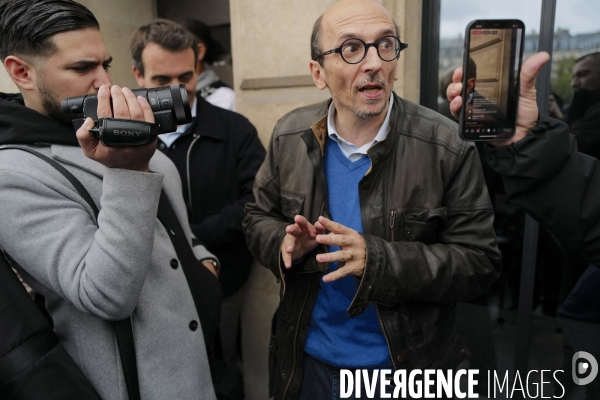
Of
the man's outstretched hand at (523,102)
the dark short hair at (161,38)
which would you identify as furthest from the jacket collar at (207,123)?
the man's outstretched hand at (523,102)

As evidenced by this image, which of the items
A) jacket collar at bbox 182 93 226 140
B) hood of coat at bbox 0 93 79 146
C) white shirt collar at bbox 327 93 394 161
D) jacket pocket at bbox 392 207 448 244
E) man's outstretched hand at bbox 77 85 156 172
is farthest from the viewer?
jacket collar at bbox 182 93 226 140

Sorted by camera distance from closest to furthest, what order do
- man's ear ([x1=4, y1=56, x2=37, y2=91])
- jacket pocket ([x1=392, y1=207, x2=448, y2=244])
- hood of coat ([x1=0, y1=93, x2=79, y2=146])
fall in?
hood of coat ([x1=0, y1=93, x2=79, y2=146]), man's ear ([x1=4, y1=56, x2=37, y2=91]), jacket pocket ([x1=392, y1=207, x2=448, y2=244])

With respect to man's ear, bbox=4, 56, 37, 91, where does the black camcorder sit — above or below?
below

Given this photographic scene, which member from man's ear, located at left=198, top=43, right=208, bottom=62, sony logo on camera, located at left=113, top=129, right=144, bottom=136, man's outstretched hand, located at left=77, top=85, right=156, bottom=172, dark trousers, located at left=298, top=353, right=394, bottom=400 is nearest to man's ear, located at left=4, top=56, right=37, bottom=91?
man's outstretched hand, located at left=77, top=85, right=156, bottom=172

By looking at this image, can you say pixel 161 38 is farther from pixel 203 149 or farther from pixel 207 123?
pixel 203 149

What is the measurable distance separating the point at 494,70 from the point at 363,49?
63 cm

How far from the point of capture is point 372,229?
67.9 inches

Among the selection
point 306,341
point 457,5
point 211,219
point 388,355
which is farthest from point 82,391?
point 457,5

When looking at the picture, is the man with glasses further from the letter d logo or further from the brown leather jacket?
the letter d logo

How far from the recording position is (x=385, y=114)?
1.88 m

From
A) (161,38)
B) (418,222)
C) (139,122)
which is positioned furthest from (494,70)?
(161,38)

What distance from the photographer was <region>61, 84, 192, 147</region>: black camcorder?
130cm

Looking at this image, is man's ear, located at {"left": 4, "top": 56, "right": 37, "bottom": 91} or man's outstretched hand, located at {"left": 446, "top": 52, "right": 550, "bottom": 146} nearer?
man's outstretched hand, located at {"left": 446, "top": 52, "right": 550, "bottom": 146}

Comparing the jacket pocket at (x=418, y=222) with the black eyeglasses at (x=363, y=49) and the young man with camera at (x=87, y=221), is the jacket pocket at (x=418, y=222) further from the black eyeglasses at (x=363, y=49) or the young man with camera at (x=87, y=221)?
the young man with camera at (x=87, y=221)
